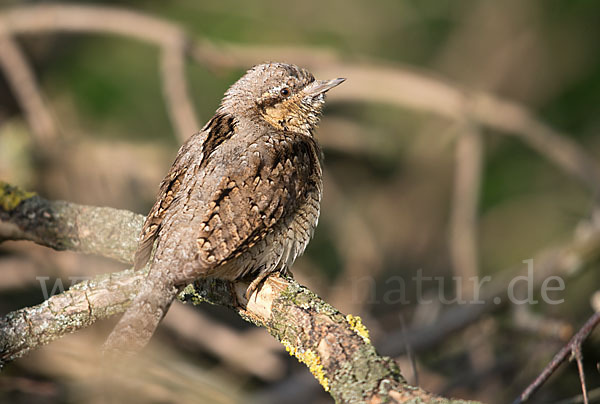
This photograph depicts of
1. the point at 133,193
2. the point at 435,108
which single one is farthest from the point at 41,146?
the point at 435,108

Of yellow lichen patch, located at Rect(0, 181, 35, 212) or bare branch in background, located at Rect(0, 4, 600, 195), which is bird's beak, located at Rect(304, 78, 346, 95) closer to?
yellow lichen patch, located at Rect(0, 181, 35, 212)

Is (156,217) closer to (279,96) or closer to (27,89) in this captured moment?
(279,96)

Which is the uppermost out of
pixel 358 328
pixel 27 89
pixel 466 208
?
pixel 27 89

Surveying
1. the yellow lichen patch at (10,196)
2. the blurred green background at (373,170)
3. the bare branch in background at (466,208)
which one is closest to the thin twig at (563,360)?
the blurred green background at (373,170)

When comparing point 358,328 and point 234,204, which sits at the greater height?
point 234,204

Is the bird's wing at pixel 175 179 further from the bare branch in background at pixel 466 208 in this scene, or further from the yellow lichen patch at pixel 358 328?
the bare branch in background at pixel 466 208

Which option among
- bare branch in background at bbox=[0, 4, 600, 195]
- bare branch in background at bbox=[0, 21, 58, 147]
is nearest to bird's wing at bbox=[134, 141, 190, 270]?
bare branch in background at bbox=[0, 4, 600, 195]

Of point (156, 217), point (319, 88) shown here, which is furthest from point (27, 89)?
point (156, 217)

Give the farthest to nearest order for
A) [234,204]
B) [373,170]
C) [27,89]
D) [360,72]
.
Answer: [373,170], [360,72], [27,89], [234,204]
